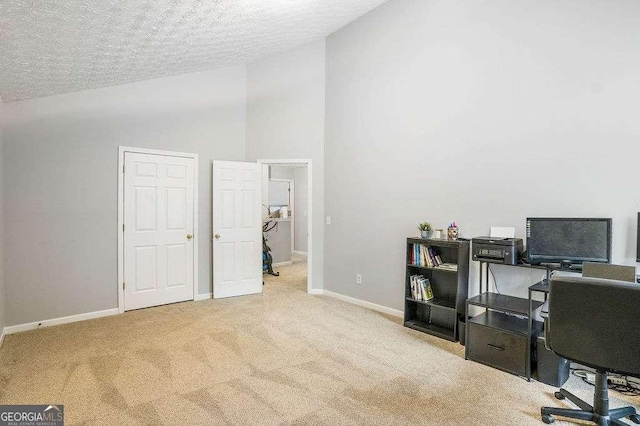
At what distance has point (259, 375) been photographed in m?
2.69

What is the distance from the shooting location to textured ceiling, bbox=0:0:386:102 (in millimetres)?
1971

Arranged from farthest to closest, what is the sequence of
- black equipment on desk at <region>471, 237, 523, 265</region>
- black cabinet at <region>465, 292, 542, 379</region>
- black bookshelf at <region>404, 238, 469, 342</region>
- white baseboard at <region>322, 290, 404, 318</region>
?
white baseboard at <region>322, 290, 404, 318</region>, black bookshelf at <region>404, 238, 469, 342</region>, black equipment on desk at <region>471, 237, 523, 265</region>, black cabinet at <region>465, 292, 542, 379</region>

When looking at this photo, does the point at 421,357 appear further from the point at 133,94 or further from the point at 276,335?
the point at 133,94

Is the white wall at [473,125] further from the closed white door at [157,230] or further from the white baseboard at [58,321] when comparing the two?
the white baseboard at [58,321]

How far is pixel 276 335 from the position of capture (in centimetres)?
354

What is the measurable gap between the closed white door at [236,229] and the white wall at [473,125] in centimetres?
114

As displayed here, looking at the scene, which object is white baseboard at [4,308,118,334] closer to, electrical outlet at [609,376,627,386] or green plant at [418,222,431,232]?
green plant at [418,222,431,232]

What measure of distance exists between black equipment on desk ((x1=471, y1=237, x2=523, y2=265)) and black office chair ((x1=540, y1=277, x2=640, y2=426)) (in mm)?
921

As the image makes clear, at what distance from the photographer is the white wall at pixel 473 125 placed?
2.71 metres

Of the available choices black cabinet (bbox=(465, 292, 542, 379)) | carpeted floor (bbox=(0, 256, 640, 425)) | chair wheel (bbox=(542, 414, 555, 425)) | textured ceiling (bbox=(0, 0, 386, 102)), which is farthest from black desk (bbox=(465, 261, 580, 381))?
textured ceiling (bbox=(0, 0, 386, 102))

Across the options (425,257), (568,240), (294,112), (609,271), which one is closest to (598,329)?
(609,271)

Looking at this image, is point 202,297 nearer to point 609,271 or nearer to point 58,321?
point 58,321

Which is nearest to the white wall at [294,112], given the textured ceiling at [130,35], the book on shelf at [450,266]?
the textured ceiling at [130,35]

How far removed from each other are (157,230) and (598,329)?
4566mm
